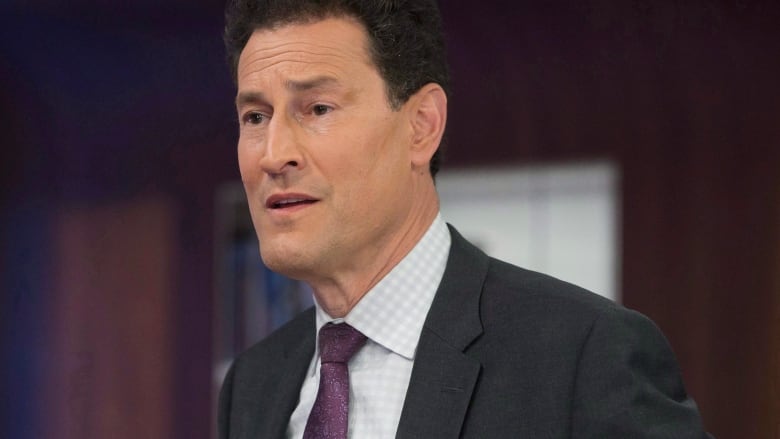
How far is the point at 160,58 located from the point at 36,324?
1269mm

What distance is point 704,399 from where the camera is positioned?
3.46 m

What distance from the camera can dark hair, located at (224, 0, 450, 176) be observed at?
1629 millimetres

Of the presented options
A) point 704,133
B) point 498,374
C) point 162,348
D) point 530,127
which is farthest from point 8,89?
point 498,374

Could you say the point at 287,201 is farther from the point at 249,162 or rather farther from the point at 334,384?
the point at 334,384

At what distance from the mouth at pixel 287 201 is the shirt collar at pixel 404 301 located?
17 centimetres

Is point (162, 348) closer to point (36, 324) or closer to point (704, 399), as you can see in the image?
point (36, 324)

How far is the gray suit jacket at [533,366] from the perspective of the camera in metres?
1.35

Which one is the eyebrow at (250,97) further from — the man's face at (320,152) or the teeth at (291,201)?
the teeth at (291,201)

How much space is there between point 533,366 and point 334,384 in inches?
12.4

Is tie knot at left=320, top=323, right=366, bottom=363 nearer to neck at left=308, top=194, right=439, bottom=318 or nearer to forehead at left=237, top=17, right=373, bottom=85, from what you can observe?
neck at left=308, top=194, right=439, bottom=318

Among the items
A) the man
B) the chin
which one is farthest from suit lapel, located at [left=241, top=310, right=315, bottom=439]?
the chin

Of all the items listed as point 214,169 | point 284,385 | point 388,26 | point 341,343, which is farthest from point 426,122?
point 214,169

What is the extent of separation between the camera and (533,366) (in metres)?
1.45

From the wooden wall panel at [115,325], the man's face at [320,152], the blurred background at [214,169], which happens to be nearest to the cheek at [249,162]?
the man's face at [320,152]
